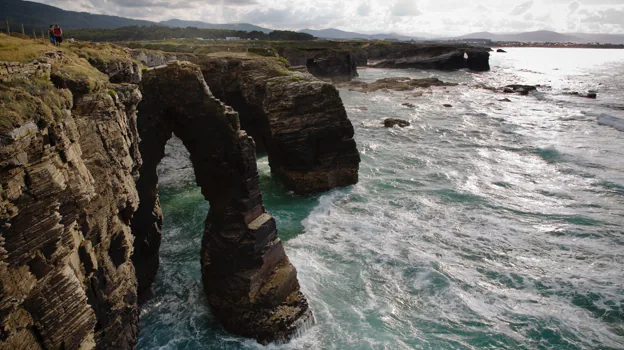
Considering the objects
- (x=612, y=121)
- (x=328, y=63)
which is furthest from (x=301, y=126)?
(x=328, y=63)

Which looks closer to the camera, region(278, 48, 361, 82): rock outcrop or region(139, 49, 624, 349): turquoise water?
region(139, 49, 624, 349): turquoise water

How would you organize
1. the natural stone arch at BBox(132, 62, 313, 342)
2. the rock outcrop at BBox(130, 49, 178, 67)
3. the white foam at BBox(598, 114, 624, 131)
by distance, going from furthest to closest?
1. the white foam at BBox(598, 114, 624, 131)
2. the rock outcrop at BBox(130, 49, 178, 67)
3. the natural stone arch at BBox(132, 62, 313, 342)

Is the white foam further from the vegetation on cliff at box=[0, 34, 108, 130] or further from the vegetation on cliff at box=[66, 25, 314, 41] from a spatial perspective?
the vegetation on cliff at box=[66, 25, 314, 41]

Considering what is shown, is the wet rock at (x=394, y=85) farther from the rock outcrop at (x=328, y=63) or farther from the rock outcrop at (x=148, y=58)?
the rock outcrop at (x=148, y=58)

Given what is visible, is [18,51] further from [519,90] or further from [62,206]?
[519,90]

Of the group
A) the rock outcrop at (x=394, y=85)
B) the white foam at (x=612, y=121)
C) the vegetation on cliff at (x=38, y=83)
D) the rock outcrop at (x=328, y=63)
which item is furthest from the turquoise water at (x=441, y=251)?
the rock outcrop at (x=328, y=63)

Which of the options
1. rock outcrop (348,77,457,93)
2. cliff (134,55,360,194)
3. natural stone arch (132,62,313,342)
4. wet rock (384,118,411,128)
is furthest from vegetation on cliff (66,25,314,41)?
natural stone arch (132,62,313,342)
